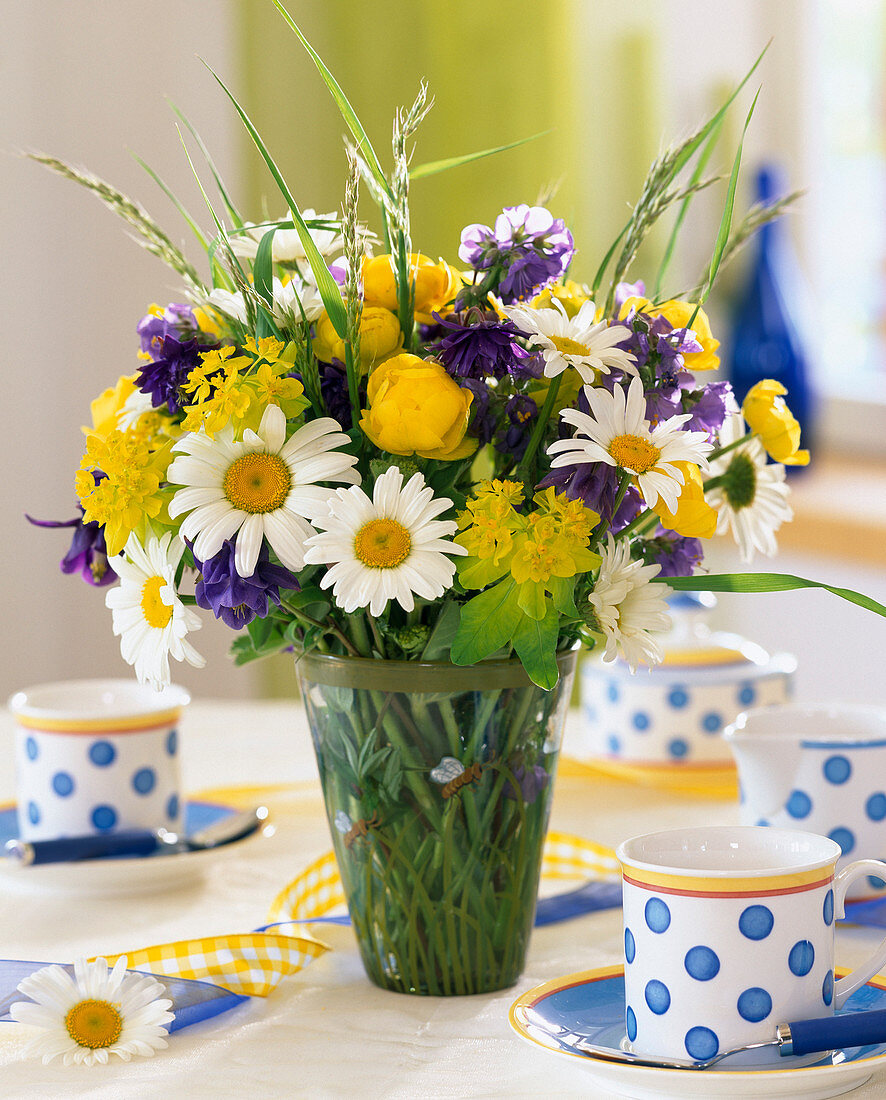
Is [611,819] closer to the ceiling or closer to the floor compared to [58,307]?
closer to the floor

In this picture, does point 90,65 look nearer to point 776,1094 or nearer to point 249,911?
point 249,911

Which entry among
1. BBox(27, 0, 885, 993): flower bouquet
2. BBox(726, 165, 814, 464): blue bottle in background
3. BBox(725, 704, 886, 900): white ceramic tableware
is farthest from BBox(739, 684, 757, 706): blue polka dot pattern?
BBox(726, 165, 814, 464): blue bottle in background

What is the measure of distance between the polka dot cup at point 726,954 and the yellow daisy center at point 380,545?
0.51 feet

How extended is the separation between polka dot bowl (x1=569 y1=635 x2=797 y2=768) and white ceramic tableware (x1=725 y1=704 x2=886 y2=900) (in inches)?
10.7

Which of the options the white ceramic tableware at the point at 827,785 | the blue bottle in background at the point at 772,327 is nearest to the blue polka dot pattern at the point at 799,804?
the white ceramic tableware at the point at 827,785

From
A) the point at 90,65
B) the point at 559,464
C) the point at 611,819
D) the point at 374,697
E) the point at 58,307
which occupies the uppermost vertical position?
the point at 90,65

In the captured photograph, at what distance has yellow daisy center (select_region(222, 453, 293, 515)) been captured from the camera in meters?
0.56

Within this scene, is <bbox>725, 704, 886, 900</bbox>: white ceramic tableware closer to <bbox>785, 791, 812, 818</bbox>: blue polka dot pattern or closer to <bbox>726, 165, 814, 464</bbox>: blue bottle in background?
<bbox>785, 791, 812, 818</bbox>: blue polka dot pattern

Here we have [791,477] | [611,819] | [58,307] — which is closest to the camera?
[611,819]

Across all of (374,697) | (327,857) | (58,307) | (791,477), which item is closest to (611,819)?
(327,857)

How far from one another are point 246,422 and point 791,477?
72.1 inches

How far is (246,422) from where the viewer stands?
568 millimetres

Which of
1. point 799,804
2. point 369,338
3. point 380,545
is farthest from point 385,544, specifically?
point 799,804

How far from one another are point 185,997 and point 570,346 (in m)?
0.35
